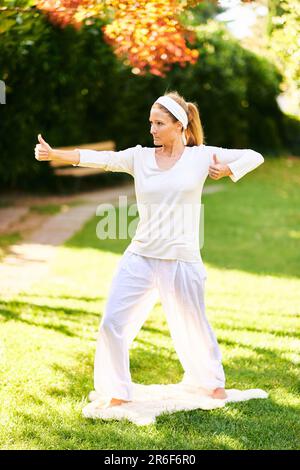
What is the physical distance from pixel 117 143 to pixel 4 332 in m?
11.6

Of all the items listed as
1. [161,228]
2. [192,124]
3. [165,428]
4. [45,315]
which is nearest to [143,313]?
[161,228]

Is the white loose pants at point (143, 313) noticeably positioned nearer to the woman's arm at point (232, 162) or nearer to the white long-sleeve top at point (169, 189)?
the white long-sleeve top at point (169, 189)

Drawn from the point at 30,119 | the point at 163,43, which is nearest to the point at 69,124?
the point at 30,119

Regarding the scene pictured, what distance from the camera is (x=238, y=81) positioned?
1948 cm

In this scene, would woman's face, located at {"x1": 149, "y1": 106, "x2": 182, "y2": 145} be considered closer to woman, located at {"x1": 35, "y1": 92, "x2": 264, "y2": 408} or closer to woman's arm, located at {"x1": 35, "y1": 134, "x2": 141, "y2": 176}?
woman, located at {"x1": 35, "y1": 92, "x2": 264, "y2": 408}

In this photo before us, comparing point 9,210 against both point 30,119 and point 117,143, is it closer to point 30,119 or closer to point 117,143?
point 30,119

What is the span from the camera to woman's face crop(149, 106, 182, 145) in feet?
14.3

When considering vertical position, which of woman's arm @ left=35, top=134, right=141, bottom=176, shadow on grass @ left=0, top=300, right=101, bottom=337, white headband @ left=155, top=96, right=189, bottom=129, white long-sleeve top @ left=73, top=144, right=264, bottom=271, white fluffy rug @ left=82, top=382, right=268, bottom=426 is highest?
white headband @ left=155, top=96, right=189, bottom=129

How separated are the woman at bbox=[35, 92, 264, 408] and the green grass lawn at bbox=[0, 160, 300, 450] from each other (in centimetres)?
47

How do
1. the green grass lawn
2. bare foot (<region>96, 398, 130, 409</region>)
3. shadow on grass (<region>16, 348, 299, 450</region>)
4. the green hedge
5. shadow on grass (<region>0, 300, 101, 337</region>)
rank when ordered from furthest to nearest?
the green hedge
shadow on grass (<region>0, 300, 101, 337</region>)
bare foot (<region>96, 398, 130, 409</region>)
the green grass lawn
shadow on grass (<region>16, 348, 299, 450</region>)

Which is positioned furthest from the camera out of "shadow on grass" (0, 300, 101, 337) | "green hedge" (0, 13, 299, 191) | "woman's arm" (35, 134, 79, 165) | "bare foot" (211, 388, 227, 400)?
"green hedge" (0, 13, 299, 191)

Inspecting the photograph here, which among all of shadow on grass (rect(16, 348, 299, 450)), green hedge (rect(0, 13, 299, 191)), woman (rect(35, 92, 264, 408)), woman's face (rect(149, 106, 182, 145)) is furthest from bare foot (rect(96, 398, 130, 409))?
green hedge (rect(0, 13, 299, 191))

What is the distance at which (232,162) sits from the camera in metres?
4.47

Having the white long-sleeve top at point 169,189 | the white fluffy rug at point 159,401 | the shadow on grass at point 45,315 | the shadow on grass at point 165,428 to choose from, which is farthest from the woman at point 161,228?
the shadow on grass at point 45,315
